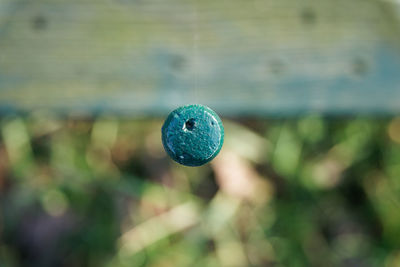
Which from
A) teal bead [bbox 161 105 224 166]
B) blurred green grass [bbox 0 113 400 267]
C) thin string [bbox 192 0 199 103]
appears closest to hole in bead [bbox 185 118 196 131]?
teal bead [bbox 161 105 224 166]

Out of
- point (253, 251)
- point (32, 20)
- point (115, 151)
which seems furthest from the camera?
point (115, 151)

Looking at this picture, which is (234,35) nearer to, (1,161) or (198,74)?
(198,74)

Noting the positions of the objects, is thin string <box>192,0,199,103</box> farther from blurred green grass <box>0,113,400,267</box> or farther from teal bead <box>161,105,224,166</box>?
blurred green grass <box>0,113,400,267</box>

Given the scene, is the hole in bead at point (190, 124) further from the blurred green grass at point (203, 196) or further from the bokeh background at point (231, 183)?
the blurred green grass at point (203, 196)

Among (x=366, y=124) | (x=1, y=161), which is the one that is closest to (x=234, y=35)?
(x=366, y=124)

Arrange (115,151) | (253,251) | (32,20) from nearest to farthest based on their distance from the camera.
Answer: (32,20), (253,251), (115,151)

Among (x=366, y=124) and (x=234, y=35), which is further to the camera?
(x=366, y=124)

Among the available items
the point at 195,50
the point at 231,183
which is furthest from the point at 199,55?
the point at 231,183

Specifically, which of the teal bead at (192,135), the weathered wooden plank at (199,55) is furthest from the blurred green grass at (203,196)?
the teal bead at (192,135)

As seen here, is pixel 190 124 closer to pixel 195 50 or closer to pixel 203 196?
pixel 195 50
